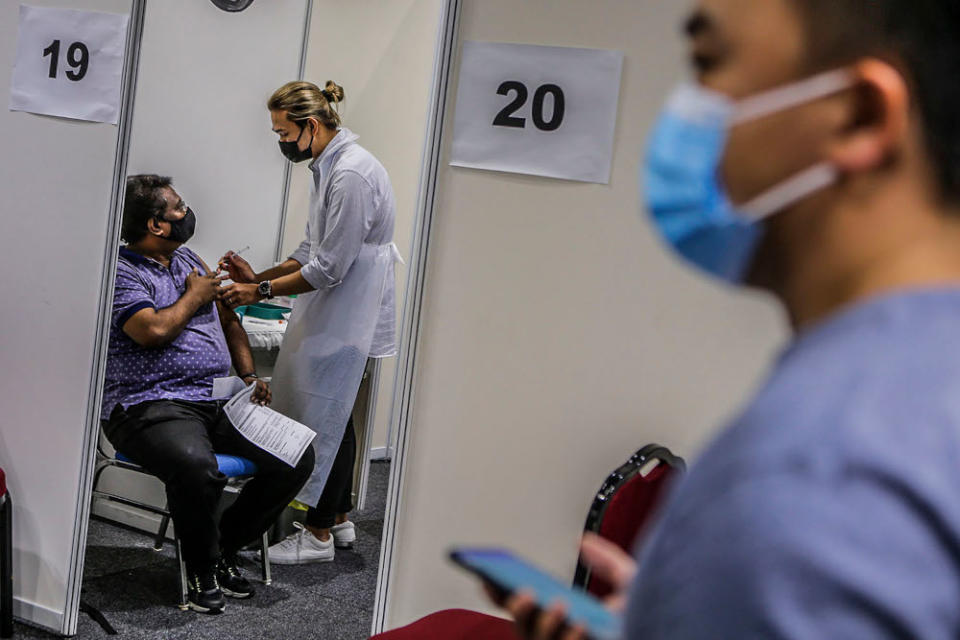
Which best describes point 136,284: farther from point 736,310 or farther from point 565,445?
point 736,310

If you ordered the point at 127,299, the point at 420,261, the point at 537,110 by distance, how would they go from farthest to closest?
the point at 127,299 < the point at 420,261 < the point at 537,110

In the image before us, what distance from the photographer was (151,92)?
8.36 feet

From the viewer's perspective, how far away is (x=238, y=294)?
2766mm

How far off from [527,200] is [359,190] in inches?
35.1

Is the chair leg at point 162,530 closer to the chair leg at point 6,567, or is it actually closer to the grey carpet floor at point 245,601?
the grey carpet floor at point 245,601

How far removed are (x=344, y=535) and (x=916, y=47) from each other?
8.62 feet

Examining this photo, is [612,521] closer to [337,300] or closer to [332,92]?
[337,300]

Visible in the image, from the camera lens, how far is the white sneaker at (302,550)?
9.59ft

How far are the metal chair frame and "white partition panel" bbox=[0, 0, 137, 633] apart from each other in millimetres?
154

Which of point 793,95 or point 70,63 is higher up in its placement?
point 70,63

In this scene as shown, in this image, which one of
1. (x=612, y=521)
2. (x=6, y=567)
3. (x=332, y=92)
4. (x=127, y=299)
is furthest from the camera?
(x=332, y=92)

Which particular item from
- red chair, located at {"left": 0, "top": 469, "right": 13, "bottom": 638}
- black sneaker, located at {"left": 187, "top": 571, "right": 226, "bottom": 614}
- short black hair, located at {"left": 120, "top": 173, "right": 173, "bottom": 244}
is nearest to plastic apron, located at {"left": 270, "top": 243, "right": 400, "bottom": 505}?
black sneaker, located at {"left": 187, "top": 571, "right": 226, "bottom": 614}

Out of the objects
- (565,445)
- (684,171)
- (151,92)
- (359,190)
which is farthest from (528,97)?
(684,171)

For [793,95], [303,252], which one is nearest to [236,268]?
[303,252]
